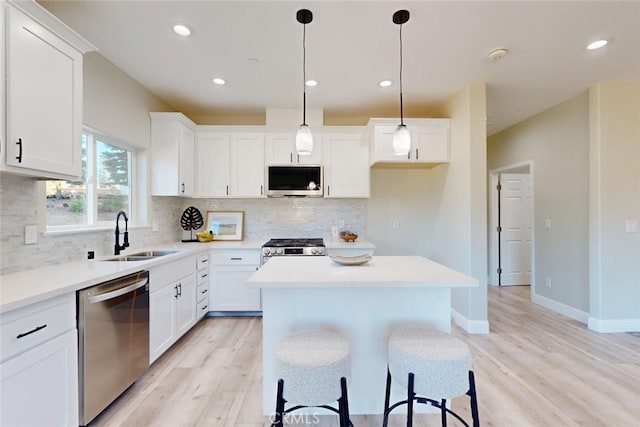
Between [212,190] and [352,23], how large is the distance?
2618 mm

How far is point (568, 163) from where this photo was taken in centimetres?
354

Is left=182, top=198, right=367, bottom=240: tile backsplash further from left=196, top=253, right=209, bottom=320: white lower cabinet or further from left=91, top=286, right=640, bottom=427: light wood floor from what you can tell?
left=91, top=286, right=640, bottom=427: light wood floor

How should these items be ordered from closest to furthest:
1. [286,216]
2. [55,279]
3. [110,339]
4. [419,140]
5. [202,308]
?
[55,279]
[110,339]
[202,308]
[419,140]
[286,216]

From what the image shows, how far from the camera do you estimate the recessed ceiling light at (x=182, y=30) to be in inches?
82.9

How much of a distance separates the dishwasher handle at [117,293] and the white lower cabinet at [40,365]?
0.40 ft

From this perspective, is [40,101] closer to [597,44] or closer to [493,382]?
[493,382]

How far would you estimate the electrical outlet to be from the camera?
182 cm

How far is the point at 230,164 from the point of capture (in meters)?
3.78

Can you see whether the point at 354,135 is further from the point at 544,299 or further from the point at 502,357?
the point at 544,299

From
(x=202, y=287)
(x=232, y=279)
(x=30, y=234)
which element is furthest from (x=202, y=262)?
(x=30, y=234)

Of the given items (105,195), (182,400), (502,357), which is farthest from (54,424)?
(502,357)

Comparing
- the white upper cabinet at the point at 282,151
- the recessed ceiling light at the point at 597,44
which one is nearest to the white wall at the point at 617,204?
the recessed ceiling light at the point at 597,44

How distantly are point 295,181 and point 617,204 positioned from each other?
3618 mm

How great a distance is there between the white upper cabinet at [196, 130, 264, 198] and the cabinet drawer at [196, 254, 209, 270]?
0.85 m
